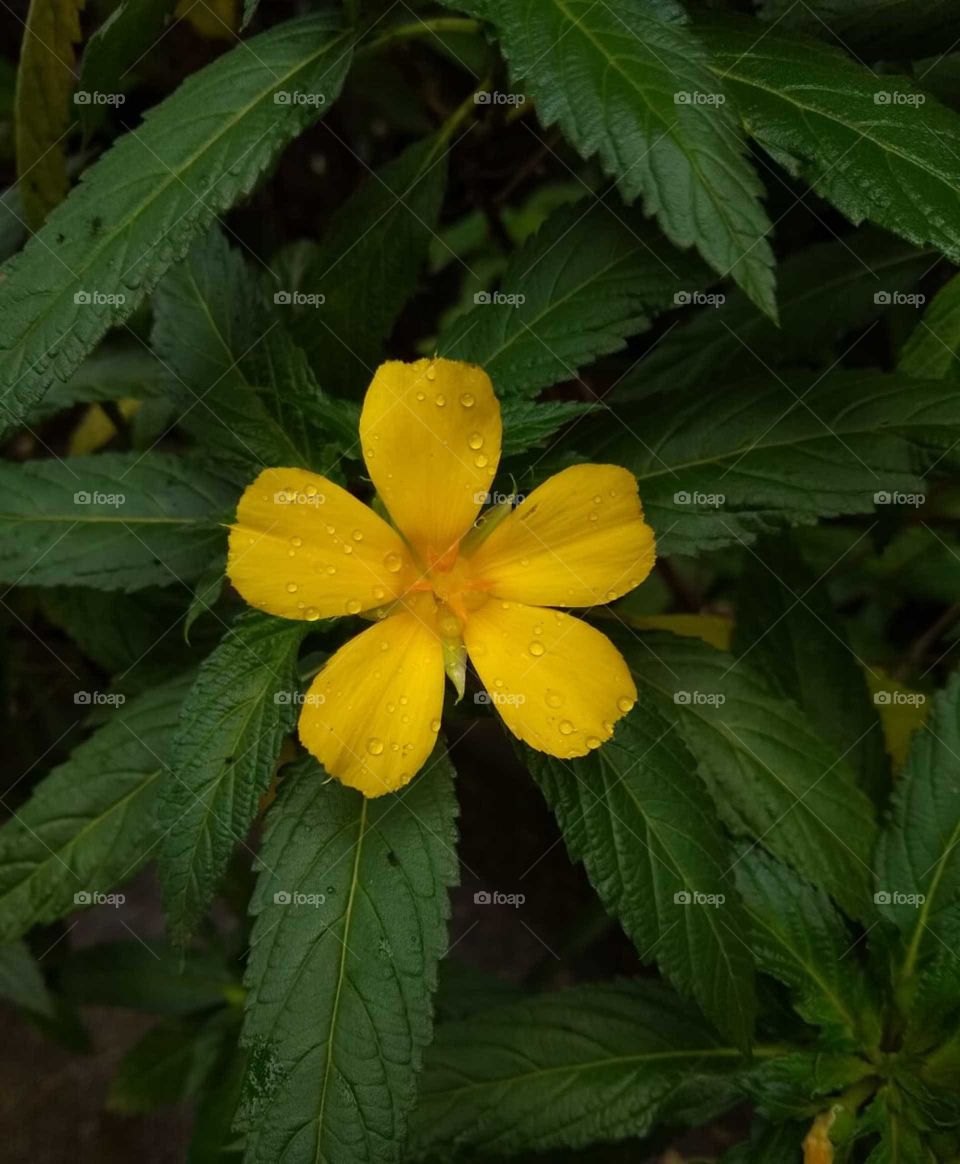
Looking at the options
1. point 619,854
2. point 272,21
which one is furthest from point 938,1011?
point 272,21

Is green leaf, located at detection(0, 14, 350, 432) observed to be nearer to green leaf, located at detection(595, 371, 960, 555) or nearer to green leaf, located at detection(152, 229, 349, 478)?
green leaf, located at detection(152, 229, 349, 478)

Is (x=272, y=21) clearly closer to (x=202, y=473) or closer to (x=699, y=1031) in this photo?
(x=202, y=473)

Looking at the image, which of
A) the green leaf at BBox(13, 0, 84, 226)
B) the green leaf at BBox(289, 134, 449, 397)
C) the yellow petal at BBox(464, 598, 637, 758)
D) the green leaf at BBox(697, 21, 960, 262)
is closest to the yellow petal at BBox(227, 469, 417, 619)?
the yellow petal at BBox(464, 598, 637, 758)

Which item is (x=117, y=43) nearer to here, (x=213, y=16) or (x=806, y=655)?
(x=213, y=16)

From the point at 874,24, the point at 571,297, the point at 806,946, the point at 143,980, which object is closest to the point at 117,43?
the point at 571,297

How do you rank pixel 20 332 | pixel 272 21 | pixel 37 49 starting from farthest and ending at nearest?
1. pixel 272 21
2. pixel 37 49
3. pixel 20 332

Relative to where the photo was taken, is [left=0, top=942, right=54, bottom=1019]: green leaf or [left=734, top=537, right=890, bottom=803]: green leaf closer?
[left=734, top=537, right=890, bottom=803]: green leaf
